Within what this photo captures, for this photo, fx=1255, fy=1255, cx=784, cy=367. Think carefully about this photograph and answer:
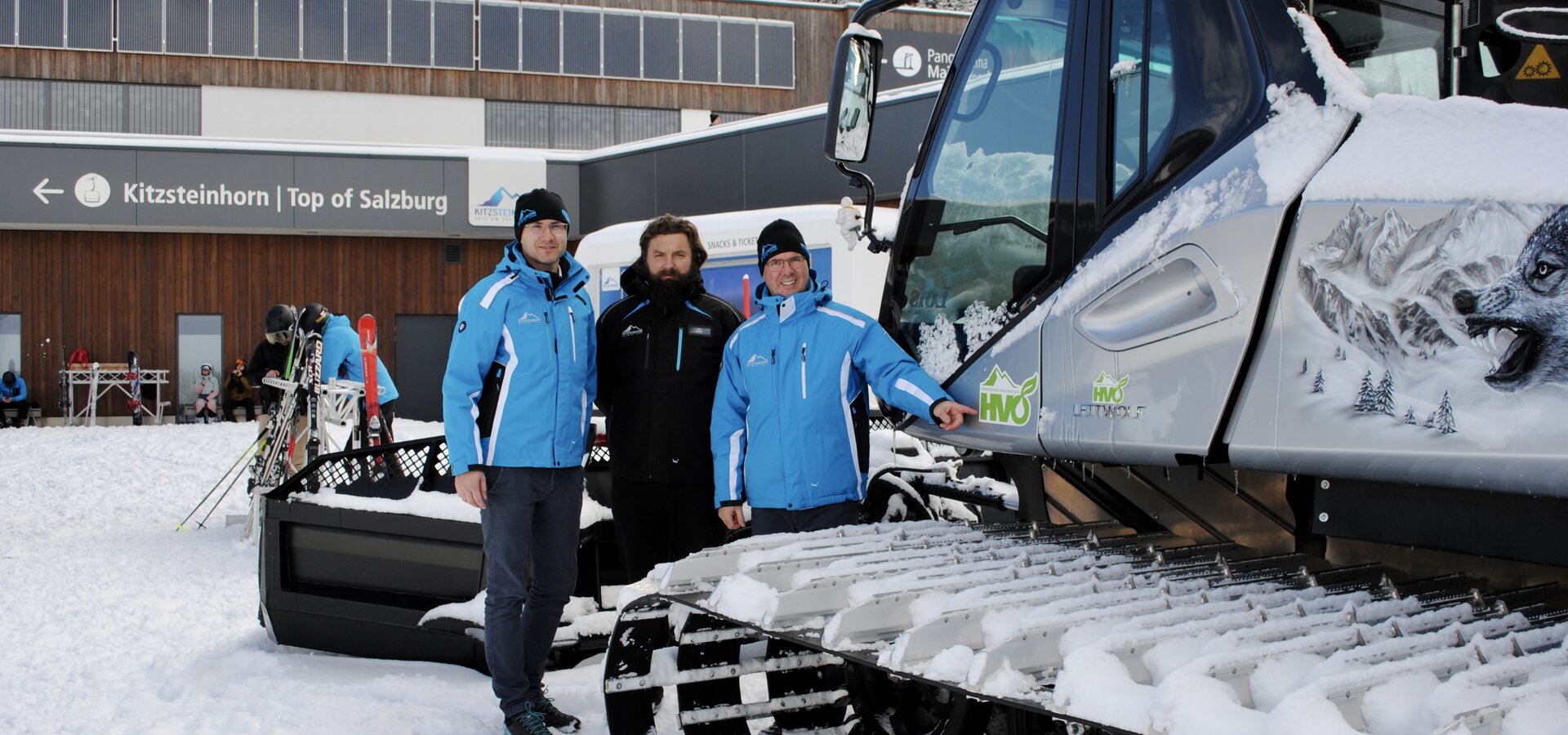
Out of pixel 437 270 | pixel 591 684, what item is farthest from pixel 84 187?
pixel 591 684

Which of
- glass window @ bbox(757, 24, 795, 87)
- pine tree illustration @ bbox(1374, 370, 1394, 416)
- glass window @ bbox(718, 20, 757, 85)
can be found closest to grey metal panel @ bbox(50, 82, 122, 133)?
glass window @ bbox(718, 20, 757, 85)

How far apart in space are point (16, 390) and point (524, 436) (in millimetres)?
20267

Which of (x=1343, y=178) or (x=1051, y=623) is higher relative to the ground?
(x=1343, y=178)

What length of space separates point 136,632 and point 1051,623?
5.20 meters

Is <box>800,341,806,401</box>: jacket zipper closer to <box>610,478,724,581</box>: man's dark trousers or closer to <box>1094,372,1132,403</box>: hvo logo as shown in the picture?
<box>610,478,724,581</box>: man's dark trousers

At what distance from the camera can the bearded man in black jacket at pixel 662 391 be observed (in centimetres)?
433

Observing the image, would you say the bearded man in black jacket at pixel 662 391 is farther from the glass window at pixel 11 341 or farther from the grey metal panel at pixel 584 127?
the grey metal panel at pixel 584 127

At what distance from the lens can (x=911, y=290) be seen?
3443 millimetres

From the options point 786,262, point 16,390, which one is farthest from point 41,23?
point 786,262

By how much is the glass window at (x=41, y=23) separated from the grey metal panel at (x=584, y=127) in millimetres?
9998

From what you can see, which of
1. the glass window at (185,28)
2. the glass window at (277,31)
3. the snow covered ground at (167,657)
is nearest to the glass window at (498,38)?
the glass window at (277,31)

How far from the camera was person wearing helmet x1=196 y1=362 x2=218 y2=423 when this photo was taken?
69.4ft

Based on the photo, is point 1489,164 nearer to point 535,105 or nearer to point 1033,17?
point 1033,17

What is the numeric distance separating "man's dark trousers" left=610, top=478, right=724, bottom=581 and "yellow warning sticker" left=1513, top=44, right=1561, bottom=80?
2.74m
